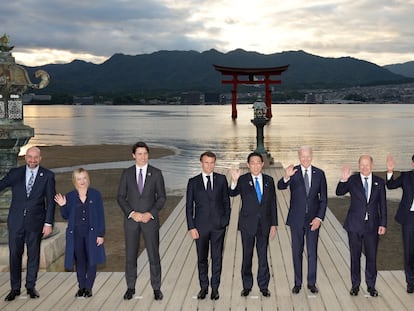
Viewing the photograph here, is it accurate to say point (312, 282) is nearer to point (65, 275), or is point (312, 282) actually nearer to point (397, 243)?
point (65, 275)

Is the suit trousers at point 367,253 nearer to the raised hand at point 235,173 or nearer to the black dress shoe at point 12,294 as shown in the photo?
the raised hand at point 235,173

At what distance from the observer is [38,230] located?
18.6 ft

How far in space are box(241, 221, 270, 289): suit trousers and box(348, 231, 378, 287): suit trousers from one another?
1057 mm

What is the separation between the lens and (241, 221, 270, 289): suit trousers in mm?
5554

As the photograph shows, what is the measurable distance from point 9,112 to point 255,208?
4762 mm

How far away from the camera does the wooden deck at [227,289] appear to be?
5.38 meters

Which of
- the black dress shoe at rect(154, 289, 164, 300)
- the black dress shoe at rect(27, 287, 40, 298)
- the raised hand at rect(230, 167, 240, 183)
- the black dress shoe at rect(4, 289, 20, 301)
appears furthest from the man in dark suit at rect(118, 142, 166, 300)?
the black dress shoe at rect(4, 289, 20, 301)

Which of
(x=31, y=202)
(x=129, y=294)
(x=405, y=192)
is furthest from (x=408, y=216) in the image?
(x=31, y=202)

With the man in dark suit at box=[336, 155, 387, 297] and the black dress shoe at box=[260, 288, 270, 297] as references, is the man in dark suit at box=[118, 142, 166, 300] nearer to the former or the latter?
the black dress shoe at box=[260, 288, 270, 297]

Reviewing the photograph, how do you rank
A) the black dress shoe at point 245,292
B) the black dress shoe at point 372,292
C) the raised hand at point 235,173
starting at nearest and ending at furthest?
the raised hand at point 235,173, the black dress shoe at point 372,292, the black dress shoe at point 245,292

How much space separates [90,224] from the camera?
5.54 m

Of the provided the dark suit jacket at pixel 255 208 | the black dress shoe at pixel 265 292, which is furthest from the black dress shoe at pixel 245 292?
the dark suit jacket at pixel 255 208

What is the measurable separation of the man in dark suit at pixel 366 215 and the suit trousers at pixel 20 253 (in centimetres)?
386

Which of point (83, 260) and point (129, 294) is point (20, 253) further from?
point (129, 294)
